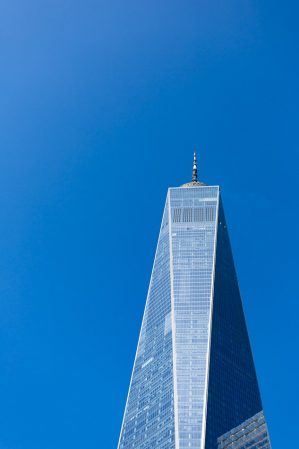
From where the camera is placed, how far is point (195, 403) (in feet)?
637

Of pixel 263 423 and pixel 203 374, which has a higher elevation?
pixel 203 374

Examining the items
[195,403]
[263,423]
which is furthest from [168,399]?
[263,423]

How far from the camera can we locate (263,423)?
189 m

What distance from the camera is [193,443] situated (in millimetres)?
185375

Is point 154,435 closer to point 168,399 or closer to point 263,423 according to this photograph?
point 168,399

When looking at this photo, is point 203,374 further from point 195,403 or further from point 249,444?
point 249,444

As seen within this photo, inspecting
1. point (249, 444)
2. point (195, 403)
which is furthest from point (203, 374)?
point (249, 444)

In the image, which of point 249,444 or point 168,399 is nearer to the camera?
point 249,444

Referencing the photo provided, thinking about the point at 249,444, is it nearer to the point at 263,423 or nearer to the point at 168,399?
the point at 263,423

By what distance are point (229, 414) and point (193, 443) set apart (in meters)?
Answer: 12.7

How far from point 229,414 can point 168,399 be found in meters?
13.3

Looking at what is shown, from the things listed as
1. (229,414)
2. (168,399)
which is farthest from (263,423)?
(168,399)

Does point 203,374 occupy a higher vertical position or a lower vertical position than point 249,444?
higher

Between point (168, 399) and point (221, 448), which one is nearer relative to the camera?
point (221, 448)
